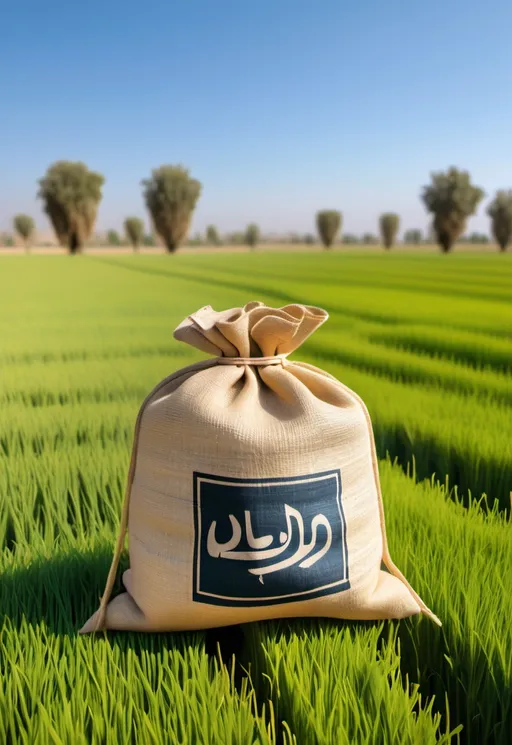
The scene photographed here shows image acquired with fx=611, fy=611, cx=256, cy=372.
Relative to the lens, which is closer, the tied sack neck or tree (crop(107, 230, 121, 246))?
the tied sack neck

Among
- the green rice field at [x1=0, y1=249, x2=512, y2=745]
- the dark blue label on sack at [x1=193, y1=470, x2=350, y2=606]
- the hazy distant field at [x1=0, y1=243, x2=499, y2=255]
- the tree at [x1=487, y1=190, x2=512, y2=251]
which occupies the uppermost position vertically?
the tree at [x1=487, y1=190, x2=512, y2=251]

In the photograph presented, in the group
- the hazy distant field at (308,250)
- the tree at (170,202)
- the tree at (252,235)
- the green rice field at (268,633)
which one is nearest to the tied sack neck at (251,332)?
the green rice field at (268,633)

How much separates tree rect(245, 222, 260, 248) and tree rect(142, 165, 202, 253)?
21.7 meters

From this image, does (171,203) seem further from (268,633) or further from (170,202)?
(268,633)

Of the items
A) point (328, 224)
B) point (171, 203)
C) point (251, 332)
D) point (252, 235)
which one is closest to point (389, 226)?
point (328, 224)

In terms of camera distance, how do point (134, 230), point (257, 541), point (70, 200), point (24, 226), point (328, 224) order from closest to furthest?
point (257, 541), point (70, 200), point (328, 224), point (134, 230), point (24, 226)

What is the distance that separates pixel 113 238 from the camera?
83.9m

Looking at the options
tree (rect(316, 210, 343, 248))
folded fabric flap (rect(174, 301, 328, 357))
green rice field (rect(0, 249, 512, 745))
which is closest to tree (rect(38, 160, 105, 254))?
tree (rect(316, 210, 343, 248))

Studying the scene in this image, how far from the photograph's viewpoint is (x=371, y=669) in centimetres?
104

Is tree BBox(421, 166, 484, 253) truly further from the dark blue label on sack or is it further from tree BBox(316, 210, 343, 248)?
the dark blue label on sack

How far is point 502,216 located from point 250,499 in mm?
55206

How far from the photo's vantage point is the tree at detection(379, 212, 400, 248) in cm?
6359

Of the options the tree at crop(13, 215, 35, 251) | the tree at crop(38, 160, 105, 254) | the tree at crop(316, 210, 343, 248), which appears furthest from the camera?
the tree at crop(13, 215, 35, 251)

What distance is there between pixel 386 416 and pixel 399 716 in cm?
211
